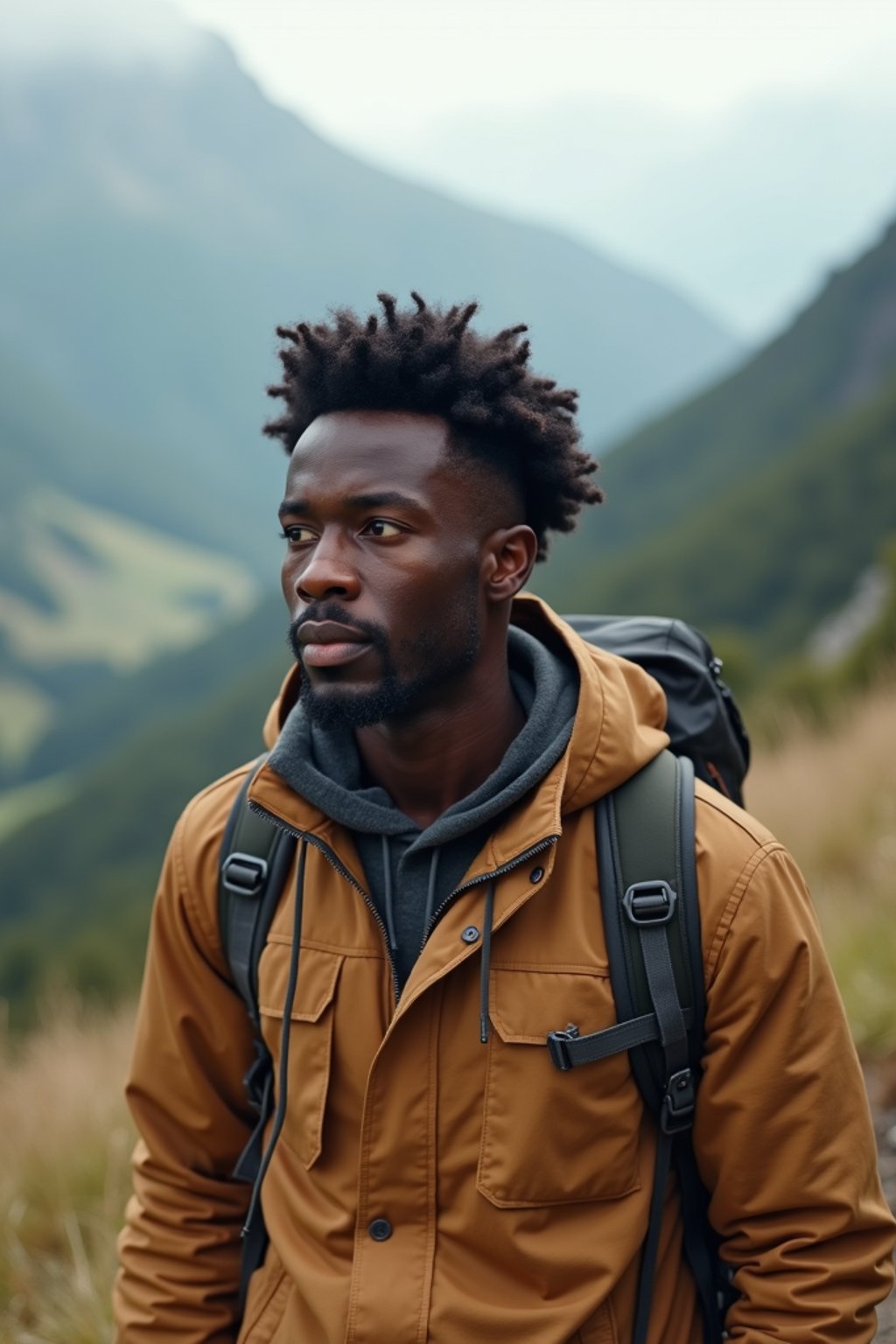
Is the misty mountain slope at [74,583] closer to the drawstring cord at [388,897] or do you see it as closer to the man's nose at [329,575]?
the drawstring cord at [388,897]

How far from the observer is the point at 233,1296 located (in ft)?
8.60

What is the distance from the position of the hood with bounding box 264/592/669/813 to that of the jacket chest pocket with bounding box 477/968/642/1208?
33 centimetres

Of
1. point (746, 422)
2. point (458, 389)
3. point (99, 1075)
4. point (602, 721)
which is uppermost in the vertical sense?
point (746, 422)

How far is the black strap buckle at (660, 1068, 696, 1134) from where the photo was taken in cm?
225

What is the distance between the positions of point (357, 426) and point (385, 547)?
238mm

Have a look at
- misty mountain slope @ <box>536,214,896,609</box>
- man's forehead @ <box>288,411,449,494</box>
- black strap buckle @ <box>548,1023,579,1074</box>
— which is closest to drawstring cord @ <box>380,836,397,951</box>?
black strap buckle @ <box>548,1023,579,1074</box>

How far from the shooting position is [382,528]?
2.34 m

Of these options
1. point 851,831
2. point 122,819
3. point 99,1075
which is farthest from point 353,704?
point 122,819

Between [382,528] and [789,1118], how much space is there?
3.99ft

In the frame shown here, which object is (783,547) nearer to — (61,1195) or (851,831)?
(851,831)

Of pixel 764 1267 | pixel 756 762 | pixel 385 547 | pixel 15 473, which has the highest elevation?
pixel 15 473

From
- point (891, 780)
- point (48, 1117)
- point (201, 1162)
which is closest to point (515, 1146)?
point (201, 1162)

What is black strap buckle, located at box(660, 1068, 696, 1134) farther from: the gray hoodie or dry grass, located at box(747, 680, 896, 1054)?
dry grass, located at box(747, 680, 896, 1054)

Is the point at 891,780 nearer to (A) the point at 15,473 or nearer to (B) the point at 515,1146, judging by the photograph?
(B) the point at 515,1146
